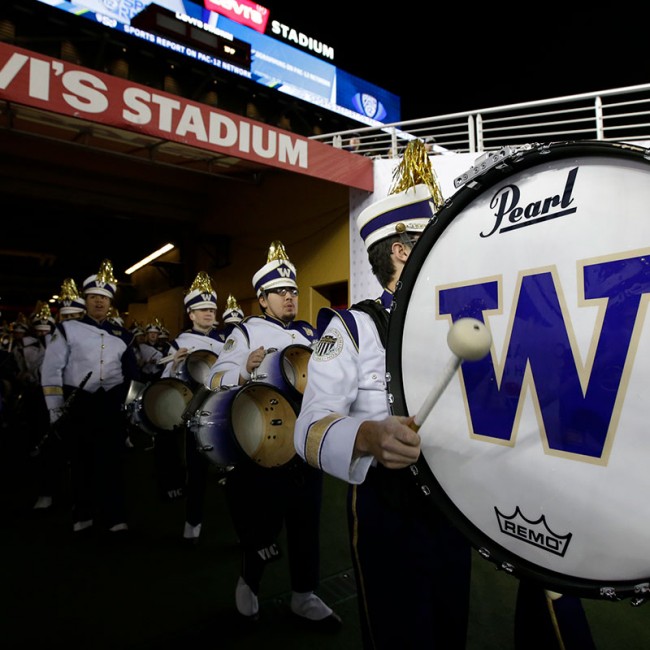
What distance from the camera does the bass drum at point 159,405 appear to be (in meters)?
3.50

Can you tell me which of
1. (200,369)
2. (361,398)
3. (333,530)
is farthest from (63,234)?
(361,398)

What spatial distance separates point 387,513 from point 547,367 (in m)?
0.67

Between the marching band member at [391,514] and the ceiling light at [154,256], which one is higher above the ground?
the ceiling light at [154,256]

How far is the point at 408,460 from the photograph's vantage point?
891mm

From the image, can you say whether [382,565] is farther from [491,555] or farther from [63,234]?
[63,234]

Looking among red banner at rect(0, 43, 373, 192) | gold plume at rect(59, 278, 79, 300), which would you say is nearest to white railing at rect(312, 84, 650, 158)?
red banner at rect(0, 43, 373, 192)

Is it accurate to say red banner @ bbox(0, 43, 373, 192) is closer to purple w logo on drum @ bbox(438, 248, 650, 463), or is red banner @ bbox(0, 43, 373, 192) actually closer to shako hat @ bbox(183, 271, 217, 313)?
shako hat @ bbox(183, 271, 217, 313)

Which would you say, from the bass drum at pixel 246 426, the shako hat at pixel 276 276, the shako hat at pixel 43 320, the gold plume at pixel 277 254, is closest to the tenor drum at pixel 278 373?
the bass drum at pixel 246 426

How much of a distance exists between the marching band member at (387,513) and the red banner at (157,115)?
5.52 meters

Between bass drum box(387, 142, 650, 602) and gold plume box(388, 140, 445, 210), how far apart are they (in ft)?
1.45

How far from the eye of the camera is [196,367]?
3.82 m

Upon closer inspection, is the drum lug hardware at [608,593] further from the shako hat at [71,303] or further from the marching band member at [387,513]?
the shako hat at [71,303]

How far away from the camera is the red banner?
513 cm

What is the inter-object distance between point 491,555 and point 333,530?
299 centimetres
